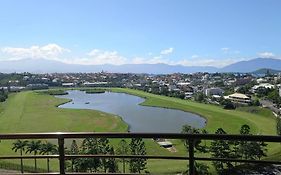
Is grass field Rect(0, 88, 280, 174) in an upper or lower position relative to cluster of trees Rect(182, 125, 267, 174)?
lower

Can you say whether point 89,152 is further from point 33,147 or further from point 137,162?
point 33,147

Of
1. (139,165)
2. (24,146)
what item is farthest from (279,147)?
(24,146)

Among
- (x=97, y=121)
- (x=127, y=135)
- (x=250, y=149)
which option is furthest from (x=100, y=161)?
(x=97, y=121)

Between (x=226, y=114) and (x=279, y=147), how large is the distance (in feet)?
76.4

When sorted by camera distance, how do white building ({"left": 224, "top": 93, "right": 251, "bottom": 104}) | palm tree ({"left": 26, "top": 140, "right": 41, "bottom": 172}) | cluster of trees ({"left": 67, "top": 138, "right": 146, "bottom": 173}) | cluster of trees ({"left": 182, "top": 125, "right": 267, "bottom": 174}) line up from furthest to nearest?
white building ({"left": 224, "top": 93, "right": 251, "bottom": 104}) < palm tree ({"left": 26, "top": 140, "right": 41, "bottom": 172}) < cluster of trees ({"left": 67, "top": 138, "right": 146, "bottom": 173}) < cluster of trees ({"left": 182, "top": 125, "right": 267, "bottom": 174})

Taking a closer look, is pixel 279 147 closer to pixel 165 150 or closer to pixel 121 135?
pixel 165 150

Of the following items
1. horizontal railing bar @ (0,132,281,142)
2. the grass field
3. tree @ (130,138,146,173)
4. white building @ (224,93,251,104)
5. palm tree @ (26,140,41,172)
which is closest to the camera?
horizontal railing bar @ (0,132,281,142)

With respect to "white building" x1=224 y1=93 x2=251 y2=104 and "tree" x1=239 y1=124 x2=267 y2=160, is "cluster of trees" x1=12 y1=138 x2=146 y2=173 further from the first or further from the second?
"white building" x1=224 y1=93 x2=251 y2=104

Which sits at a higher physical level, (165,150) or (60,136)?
(60,136)

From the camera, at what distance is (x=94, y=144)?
62.0 feet

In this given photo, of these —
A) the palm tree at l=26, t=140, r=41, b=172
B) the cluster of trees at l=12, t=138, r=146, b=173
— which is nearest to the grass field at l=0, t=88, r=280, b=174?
the palm tree at l=26, t=140, r=41, b=172

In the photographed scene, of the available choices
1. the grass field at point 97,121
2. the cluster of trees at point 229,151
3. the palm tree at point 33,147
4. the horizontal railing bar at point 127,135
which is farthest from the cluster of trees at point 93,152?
the horizontal railing bar at point 127,135

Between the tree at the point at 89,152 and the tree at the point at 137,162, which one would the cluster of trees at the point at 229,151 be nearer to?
the tree at the point at 137,162

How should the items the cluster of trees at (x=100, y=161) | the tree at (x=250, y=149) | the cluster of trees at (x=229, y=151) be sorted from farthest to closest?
the cluster of trees at (x=100, y=161)
the tree at (x=250, y=149)
the cluster of trees at (x=229, y=151)
